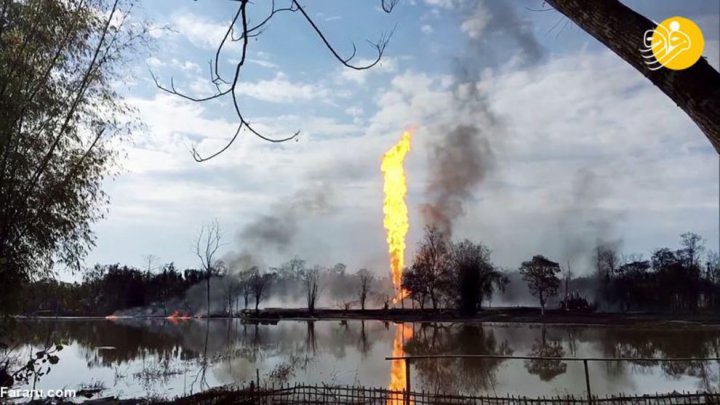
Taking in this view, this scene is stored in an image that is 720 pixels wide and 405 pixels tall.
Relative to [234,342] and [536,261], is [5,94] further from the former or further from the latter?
[536,261]

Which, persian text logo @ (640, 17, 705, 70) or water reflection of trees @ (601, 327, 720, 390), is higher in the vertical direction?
persian text logo @ (640, 17, 705, 70)

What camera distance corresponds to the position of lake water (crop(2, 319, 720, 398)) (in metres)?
13.5

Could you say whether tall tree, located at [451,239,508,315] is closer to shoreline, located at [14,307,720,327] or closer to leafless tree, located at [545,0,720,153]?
shoreline, located at [14,307,720,327]

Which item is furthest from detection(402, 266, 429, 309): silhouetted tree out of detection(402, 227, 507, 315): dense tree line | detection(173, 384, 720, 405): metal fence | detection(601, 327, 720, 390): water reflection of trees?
detection(173, 384, 720, 405): metal fence

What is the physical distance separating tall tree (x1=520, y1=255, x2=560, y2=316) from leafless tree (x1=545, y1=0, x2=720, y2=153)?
4618 centimetres

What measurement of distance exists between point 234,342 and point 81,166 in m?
22.2

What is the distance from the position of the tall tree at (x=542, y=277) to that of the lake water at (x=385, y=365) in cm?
1740

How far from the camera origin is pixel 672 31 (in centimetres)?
223

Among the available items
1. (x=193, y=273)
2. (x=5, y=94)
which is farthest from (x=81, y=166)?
(x=193, y=273)

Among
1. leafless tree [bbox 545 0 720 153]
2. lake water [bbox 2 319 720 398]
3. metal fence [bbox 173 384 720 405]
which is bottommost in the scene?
lake water [bbox 2 319 720 398]

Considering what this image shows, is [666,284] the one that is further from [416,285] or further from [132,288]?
[132,288]

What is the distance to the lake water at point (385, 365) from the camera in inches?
530

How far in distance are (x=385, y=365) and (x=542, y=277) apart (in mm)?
32020

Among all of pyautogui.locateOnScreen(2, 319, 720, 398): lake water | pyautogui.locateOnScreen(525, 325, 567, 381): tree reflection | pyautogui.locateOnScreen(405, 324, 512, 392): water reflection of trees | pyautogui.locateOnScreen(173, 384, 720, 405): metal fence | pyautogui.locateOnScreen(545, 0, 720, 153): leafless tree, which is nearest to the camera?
pyautogui.locateOnScreen(545, 0, 720, 153): leafless tree
